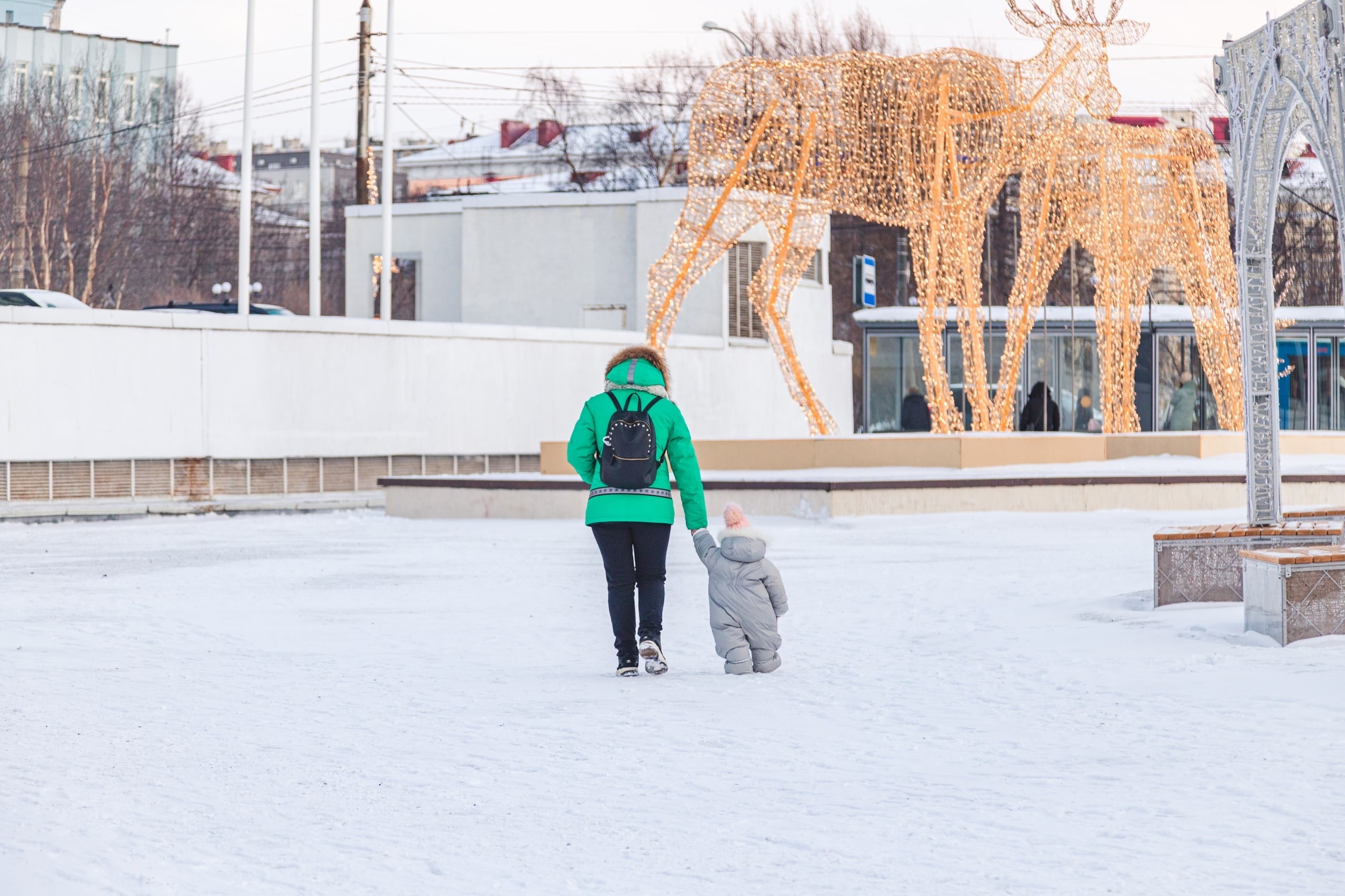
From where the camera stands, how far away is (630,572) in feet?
27.6

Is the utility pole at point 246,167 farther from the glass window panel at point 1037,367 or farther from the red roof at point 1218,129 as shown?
the red roof at point 1218,129

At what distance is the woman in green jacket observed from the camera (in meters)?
8.32

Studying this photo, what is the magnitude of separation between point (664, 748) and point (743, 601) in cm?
192

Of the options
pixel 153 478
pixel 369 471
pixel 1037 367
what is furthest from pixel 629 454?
pixel 1037 367

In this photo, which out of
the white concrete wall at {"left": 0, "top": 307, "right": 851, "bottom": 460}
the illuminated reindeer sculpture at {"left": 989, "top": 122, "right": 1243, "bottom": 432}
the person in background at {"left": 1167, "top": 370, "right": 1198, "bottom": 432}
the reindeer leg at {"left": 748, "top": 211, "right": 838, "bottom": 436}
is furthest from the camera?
the person in background at {"left": 1167, "top": 370, "right": 1198, "bottom": 432}

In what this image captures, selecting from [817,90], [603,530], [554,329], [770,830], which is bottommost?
[770,830]

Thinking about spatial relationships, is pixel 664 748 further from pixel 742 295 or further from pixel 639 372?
pixel 742 295

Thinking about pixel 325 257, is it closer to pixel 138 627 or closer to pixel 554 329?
pixel 554 329

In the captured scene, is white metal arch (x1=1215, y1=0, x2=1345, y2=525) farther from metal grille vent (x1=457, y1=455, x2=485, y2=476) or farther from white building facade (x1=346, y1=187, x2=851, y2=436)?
white building facade (x1=346, y1=187, x2=851, y2=436)

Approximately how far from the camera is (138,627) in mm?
10391

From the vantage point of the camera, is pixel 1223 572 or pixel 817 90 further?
pixel 817 90

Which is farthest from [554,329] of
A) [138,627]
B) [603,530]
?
[603,530]

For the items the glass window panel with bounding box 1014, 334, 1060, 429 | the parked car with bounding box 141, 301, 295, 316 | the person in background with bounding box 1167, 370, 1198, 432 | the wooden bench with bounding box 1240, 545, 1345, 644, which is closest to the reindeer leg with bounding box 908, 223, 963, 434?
the person in background with bounding box 1167, 370, 1198, 432

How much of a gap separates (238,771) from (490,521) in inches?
545
